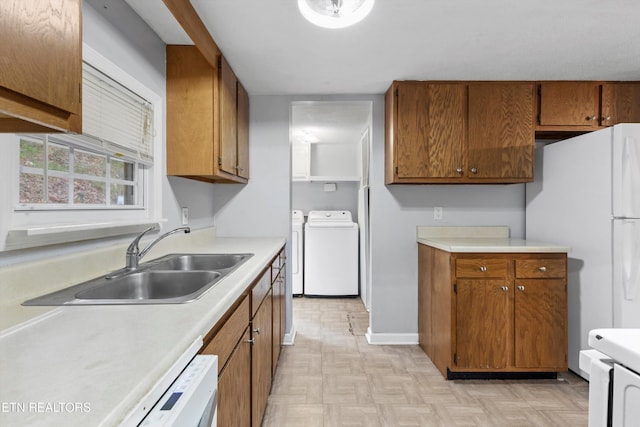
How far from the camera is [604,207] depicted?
2.08 meters

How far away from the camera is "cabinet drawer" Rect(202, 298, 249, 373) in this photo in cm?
95

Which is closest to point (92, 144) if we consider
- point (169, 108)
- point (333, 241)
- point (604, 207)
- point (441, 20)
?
point (169, 108)

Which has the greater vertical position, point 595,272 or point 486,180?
point 486,180

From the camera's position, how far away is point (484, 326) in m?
2.20

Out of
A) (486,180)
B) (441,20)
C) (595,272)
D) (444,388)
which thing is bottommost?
(444,388)

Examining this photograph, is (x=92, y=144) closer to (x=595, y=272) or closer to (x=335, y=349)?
(x=335, y=349)

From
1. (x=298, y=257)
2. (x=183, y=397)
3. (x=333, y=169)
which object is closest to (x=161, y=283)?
(x=183, y=397)

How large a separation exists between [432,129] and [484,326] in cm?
144

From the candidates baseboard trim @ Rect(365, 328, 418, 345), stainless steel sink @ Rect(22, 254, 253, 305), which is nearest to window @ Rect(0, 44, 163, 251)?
stainless steel sink @ Rect(22, 254, 253, 305)

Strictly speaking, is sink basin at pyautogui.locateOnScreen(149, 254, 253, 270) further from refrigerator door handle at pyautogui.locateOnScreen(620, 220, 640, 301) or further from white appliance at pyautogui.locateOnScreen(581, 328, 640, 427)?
refrigerator door handle at pyautogui.locateOnScreen(620, 220, 640, 301)

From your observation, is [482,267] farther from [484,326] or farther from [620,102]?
[620,102]

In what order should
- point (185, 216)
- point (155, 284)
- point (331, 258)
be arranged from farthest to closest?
point (331, 258)
point (185, 216)
point (155, 284)

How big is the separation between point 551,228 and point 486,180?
599 mm

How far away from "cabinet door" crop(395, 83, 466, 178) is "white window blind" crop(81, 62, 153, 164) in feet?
5.63
